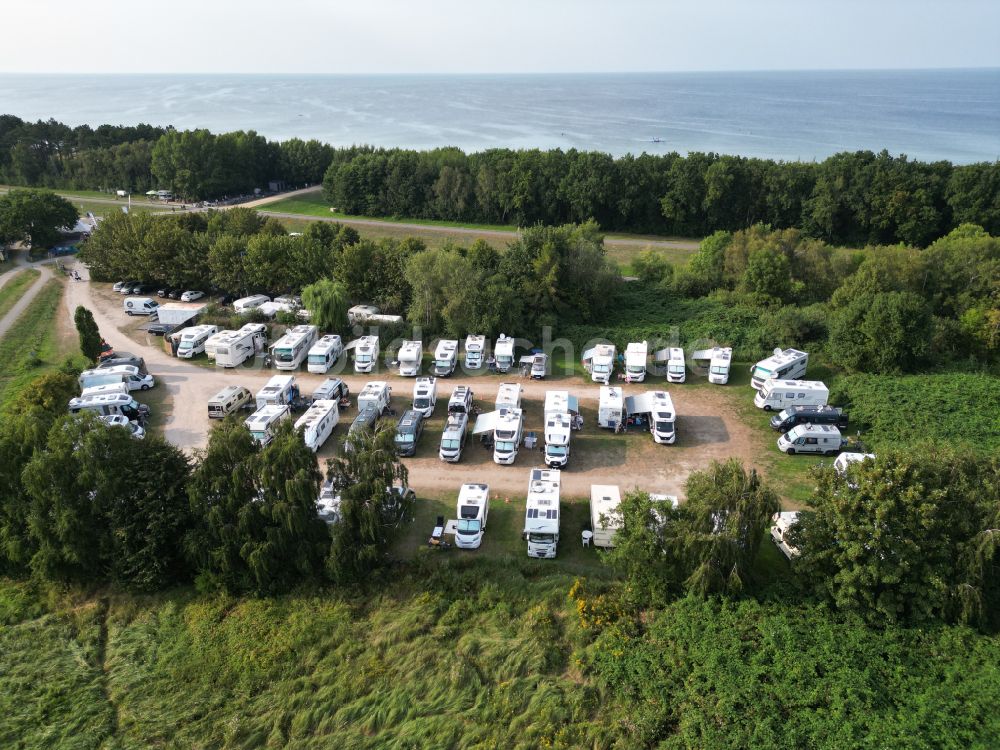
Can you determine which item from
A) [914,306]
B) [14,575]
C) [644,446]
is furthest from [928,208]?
[14,575]

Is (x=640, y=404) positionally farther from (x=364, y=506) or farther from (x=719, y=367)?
(x=364, y=506)

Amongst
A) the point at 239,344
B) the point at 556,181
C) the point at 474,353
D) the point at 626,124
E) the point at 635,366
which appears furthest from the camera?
the point at 626,124

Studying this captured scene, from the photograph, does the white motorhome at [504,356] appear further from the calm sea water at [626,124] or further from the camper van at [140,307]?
the calm sea water at [626,124]

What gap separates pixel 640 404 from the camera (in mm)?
24906

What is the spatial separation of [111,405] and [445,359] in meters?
13.4

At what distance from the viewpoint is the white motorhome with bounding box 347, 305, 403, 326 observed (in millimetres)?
33341

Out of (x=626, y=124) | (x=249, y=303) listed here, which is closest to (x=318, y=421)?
(x=249, y=303)

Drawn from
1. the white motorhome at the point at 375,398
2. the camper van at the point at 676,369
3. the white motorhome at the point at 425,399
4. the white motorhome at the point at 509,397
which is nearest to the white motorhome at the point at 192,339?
the white motorhome at the point at 375,398

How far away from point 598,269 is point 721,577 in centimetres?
2268

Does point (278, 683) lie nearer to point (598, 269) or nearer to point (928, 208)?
point (598, 269)

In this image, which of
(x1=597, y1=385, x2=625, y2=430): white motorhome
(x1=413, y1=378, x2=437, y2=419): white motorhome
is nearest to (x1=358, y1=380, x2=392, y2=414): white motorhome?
(x1=413, y1=378, x2=437, y2=419): white motorhome

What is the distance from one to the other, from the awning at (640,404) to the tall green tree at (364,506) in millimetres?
10623

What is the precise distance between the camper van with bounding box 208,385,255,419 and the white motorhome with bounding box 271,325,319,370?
2.57 meters

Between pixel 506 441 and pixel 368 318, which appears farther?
pixel 368 318
